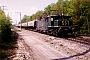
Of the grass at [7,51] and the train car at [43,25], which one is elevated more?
the train car at [43,25]

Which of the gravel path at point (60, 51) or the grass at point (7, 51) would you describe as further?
the grass at point (7, 51)

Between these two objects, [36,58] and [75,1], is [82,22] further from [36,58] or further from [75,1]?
[36,58]

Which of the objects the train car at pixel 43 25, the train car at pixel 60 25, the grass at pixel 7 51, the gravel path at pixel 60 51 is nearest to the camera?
the gravel path at pixel 60 51

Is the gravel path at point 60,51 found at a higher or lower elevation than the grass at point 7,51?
higher

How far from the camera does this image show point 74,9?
55.1m

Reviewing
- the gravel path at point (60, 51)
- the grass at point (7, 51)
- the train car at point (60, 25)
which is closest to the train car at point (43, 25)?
the train car at point (60, 25)

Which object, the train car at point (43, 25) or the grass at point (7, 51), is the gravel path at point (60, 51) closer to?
the grass at point (7, 51)

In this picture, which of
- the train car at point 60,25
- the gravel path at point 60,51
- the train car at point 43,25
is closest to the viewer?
the gravel path at point 60,51

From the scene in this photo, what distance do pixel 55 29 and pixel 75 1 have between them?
3148 cm

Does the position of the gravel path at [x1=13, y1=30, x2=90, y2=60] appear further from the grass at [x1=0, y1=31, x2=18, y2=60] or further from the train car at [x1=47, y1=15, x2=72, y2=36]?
the train car at [x1=47, y1=15, x2=72, y2=36]

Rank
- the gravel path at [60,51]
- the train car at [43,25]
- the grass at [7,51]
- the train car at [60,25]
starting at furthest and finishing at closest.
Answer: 1. the train car at [43,25]
2. the train car at [60,25]
3. the grass at [7,51]
4. the gravel path at [60,51]

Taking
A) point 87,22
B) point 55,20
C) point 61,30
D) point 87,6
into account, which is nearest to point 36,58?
point 61,30

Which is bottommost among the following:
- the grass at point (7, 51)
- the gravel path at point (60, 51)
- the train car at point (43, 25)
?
the grass at point (7, 51)

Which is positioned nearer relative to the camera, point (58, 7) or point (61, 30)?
point (61, 30)
